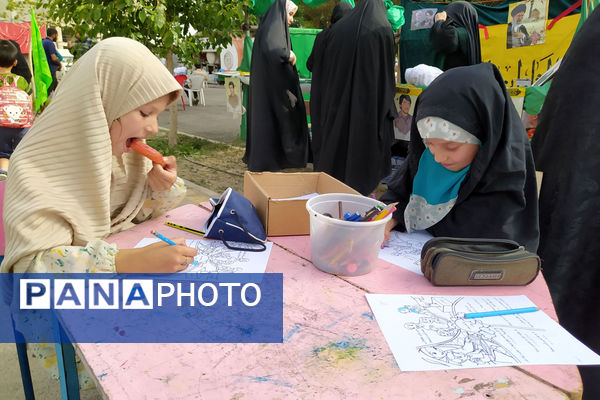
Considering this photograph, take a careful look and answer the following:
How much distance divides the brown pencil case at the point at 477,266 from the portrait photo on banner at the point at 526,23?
16.8ft

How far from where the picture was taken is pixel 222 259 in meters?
1.15

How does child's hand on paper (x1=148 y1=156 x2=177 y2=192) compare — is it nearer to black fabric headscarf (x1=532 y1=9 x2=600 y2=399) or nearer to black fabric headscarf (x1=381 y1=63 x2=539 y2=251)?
black fabric headscarf (x1=381 y1=63 x2=539 y2=251)

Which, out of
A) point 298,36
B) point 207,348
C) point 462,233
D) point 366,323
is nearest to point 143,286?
point 207,348

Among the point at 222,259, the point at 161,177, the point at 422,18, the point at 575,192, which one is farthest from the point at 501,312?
the point at 422,18

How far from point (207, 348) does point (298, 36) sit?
18.5 ft

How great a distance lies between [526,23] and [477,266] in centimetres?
547

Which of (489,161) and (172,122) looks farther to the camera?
(172,122)

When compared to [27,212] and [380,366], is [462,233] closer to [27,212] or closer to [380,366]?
[380,366]

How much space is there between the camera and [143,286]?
3.25 feet

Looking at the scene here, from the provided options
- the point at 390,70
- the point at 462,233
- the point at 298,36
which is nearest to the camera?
the point at 462,233

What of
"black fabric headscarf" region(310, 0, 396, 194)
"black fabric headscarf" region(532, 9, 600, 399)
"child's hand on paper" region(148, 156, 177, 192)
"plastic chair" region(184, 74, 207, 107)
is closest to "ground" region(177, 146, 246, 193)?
"black fabric headscarf" region(310, 0, 396, 194)

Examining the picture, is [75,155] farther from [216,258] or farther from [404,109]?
[404,109]

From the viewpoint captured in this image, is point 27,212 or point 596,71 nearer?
point 27,212

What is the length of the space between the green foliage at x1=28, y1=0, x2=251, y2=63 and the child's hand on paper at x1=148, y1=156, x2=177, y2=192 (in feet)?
13.2
